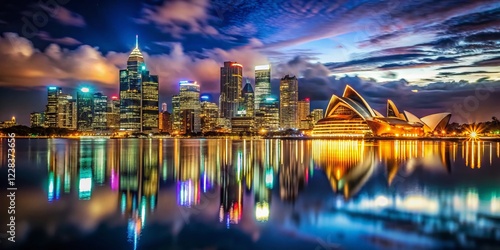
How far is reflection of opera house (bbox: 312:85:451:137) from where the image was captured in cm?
11812

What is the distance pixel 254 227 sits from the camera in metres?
12.5

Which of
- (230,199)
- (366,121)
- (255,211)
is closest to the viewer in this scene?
(255,211)

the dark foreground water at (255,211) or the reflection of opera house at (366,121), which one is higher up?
the reflection of opera house at (366,121)

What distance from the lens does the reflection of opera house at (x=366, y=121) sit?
11812 centimetres

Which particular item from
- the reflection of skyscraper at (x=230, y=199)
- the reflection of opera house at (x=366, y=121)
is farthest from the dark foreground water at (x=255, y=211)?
the reflection of opera house at (x=366, y=121)

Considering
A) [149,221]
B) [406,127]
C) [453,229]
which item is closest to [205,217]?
[149,221]

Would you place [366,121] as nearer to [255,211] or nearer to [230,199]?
[230,199]

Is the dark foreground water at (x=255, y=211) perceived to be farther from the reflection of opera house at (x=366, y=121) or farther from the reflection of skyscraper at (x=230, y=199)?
the reflection of opera house at (x=366, y=121)

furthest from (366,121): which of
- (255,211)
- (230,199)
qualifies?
(255,211)

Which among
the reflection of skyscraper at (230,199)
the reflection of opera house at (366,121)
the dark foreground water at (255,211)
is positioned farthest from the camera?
the reflection of opera house at (366,121)

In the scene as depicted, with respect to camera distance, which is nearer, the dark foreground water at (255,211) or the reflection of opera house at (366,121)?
the dark foreground water at (255,211)

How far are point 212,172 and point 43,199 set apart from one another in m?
11.0

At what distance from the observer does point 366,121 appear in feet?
385

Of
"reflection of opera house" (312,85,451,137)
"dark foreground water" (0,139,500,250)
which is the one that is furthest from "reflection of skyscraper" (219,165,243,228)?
"reflection of opera house" (312,85,451,137)
